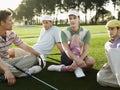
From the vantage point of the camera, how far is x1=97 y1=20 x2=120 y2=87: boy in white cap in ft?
15.8

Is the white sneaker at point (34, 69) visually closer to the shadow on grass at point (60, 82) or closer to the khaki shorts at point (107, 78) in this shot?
the shadow on grass at point (60, 82)

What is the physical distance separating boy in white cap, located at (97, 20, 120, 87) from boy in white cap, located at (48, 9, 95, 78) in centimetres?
99

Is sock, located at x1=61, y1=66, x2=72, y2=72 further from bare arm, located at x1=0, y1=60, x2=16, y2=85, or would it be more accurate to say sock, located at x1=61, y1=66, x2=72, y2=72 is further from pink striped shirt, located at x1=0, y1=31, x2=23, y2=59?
bare arm, located at x1=0, y1=60, x2=16, y2=85

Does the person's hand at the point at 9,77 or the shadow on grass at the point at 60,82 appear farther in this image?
the person's hand at the point at 9,77

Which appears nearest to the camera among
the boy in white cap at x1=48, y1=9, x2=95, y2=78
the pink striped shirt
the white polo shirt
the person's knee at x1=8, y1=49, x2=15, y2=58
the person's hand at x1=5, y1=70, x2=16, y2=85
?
the person's hand at x1=5, y1=70, x2=16, y2=85

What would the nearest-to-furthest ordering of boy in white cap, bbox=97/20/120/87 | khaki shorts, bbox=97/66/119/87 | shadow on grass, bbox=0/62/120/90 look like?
boy in white cap, bbox=97/20/120/87
khaki shorts, bbox=97/66/119/87
shadow on grass, bbox=0/62/120/90

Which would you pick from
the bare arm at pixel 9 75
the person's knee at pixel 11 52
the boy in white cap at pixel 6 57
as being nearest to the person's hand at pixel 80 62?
the boy in white cap at pixel 6 57

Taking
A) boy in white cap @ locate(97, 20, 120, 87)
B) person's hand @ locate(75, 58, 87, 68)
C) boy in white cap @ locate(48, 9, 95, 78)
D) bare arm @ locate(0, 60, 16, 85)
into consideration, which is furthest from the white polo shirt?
boy in white cap @ locate(97, 20, 120, 87)

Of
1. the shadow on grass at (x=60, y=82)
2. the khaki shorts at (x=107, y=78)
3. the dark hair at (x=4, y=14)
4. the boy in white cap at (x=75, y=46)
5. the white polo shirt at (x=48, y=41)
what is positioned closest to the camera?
the khaki shorts at (x=107, y=78)

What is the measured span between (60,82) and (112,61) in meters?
1.28

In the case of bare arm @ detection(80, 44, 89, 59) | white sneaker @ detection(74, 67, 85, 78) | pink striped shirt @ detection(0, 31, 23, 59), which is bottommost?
white sneaker @ detection(74, 67, 85, 78)

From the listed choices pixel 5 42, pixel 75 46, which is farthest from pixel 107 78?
pixel 5 42

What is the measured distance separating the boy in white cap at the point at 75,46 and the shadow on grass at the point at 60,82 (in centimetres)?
17

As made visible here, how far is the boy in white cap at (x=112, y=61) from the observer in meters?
4.80
